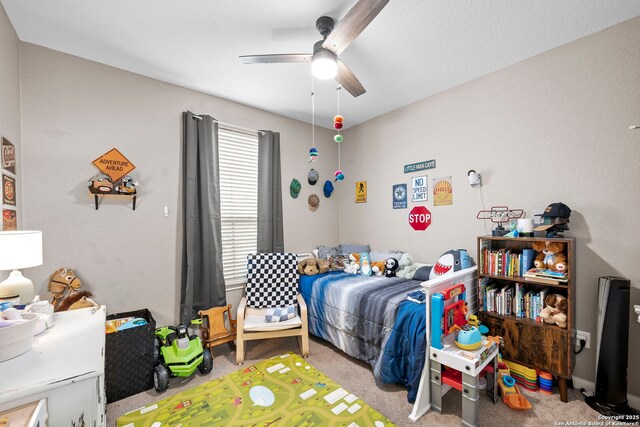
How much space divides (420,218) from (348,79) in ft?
5.87

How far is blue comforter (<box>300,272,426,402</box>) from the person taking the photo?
77.1 inches

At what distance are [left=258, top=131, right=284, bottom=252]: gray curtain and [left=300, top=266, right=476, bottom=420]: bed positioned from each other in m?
0.63

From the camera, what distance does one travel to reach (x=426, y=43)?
2072 mm

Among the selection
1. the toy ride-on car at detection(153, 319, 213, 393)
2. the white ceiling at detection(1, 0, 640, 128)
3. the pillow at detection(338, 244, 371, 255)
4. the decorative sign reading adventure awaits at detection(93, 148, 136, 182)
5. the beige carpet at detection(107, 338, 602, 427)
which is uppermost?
the white ceiling at detection(1, 0, 640, 128)

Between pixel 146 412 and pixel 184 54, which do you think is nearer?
pixel 146 412

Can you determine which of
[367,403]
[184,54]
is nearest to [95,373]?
[367,403]

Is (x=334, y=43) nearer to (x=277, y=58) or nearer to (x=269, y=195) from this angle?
(x=277, y=58)

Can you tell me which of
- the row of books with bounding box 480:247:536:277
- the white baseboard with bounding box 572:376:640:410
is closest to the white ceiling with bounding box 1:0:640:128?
the row of books with bounding box 480:247:536:277

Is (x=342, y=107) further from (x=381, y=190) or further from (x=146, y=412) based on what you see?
(x=146, y=412)

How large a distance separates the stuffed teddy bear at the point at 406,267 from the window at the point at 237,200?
1724 millimetres

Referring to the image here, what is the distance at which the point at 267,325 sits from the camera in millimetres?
2457

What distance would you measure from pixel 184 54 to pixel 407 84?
205 centimetres

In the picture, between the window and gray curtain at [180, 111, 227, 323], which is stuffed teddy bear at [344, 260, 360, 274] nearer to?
the window

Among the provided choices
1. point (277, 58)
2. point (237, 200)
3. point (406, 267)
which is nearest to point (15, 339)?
point (277, 58)
